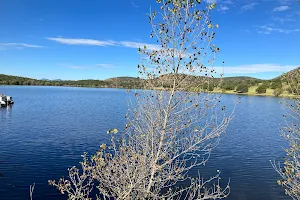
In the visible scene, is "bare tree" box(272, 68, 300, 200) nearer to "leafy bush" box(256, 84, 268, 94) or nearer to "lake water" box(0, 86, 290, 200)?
"lake water" box(0, 86, 290, 200)

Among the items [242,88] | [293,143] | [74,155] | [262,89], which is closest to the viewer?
[293,143]

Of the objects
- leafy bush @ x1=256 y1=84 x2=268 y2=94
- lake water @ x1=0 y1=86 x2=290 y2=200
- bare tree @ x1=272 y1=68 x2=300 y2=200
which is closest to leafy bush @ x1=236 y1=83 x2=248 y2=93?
leafy bush @ x1=256 y1=84 x2=268 y2=94

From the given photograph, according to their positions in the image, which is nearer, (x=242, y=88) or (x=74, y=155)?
(x=74, y=155)

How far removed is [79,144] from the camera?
29.5 metres

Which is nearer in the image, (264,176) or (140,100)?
(140,100)

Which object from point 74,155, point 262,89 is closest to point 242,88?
point 262,89

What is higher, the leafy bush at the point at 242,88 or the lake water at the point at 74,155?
the leafy bush at the point at 242,88

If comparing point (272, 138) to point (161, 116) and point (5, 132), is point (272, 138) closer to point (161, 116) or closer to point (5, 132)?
point (161, 116)

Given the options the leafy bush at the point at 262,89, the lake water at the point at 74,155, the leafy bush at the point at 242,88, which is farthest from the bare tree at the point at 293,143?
the leafy bush at the point at 242,88

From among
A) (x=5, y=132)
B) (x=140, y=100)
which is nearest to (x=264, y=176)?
(x=140, y=100)

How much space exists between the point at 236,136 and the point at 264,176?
46.7 feet

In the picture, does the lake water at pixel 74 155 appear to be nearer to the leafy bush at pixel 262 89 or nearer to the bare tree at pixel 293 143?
the bare tree at pixel 293 143

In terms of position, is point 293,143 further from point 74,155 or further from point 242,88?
point 242,88

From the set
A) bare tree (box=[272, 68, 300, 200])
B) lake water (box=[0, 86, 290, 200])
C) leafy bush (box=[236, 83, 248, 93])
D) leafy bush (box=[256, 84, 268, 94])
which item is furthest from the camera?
leafy bush (box=[236, 83, 248, 93])
